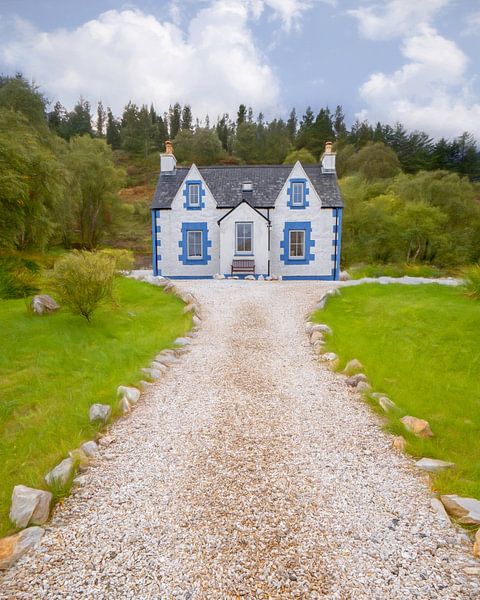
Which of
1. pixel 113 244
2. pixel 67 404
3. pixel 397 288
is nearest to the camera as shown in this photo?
pixel 67 404

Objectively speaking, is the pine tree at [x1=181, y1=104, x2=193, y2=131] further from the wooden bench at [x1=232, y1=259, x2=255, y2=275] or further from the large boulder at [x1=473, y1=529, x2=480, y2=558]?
the large boulder at [x1=473, y1=529, x2=480, y2=558]

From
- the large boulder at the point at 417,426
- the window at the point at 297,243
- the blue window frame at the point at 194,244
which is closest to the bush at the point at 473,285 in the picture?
the large boulder at the point at 417,426

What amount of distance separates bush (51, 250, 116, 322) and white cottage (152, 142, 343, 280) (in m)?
13.5

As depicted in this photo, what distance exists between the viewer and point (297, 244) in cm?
2452

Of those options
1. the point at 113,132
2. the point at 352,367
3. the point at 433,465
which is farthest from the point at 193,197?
the point at 113,132

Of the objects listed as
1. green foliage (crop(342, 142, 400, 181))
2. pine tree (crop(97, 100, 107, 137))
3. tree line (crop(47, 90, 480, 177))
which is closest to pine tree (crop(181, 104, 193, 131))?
tree line (crop(47, 90, 480, 177))

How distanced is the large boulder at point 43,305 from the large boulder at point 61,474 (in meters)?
7.58

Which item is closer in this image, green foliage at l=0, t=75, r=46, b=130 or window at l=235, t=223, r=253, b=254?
window at l=235, t=223, r=253, b=254

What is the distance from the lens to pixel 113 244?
46219mm

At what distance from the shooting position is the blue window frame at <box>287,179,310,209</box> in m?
24.0

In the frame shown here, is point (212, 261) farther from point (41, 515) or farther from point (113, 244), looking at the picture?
point (113, 244)

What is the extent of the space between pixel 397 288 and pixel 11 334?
46.9ft

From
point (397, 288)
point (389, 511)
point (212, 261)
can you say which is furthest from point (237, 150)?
point (389, 511)

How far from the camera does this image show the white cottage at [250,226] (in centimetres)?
2372
